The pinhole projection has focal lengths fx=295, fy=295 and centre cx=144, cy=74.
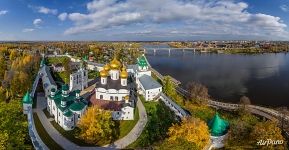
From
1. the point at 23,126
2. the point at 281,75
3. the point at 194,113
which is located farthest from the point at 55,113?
the point at 281,75

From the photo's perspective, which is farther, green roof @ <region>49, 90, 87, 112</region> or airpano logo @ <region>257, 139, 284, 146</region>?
green roof @ <region>49, 90, 87, 112</region>

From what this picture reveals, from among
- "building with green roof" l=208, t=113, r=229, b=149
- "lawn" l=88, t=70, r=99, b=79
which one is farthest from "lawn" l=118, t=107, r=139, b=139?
"lawn" l=88, t=70, r=99, b=79

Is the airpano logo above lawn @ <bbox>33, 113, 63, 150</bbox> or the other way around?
above

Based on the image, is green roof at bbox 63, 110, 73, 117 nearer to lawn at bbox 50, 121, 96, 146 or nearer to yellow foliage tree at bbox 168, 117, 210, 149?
lawn at bbox 50, 121, 96, 146

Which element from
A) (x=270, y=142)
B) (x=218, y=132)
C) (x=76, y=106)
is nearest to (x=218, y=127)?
(x=218, y=132)

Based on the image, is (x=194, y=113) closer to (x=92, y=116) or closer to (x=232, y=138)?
(x=232, y=138)

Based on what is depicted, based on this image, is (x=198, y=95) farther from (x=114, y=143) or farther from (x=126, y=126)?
(x=114, y=143)
